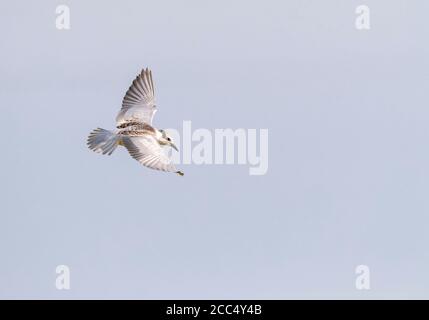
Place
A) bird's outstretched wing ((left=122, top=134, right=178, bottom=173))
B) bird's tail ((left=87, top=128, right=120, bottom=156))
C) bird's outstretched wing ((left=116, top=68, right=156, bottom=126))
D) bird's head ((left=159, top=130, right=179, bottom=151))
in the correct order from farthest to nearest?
bird's outstretched wing ((left=116, top=68, right=156, bottom=126)), bird's head ((left=159, top=130, right=179, bottom=151)), bird's tail ((left=87, top=128, right=120, bottom=156)), bird's outstretched wing ((left=122, top=134, right=178, bottom=173))

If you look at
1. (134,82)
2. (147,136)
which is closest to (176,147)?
(147,136)

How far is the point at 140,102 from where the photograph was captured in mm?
17234

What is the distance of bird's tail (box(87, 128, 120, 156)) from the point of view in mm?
15523

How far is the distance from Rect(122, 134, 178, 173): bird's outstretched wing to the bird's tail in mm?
188

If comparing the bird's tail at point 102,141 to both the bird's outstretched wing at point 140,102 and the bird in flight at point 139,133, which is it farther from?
the bird's outstretched wing at point 140,102

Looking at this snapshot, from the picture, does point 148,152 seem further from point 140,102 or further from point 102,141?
point 140,102

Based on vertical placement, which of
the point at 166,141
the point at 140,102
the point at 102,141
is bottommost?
the point at 102,141

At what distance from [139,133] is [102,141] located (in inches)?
25.7

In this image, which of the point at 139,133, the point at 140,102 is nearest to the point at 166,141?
the point at 139,133

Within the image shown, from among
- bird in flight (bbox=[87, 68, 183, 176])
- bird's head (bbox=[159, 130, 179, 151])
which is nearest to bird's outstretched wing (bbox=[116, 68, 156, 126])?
bird in flight (bbox=[87, 68, 183, 176])

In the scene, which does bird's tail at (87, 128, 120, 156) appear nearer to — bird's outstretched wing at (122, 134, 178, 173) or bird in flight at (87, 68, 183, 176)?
bird in flight at (87, 68, 183, 176)
